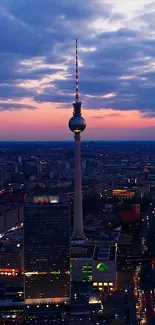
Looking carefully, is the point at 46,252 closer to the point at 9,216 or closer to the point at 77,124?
the point at 77,124

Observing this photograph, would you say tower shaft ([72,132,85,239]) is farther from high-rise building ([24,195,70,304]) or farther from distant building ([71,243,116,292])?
high-rise building ([24,195,70,304])

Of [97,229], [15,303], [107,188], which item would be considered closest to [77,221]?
[97,229]

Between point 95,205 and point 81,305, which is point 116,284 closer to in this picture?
point 81,305

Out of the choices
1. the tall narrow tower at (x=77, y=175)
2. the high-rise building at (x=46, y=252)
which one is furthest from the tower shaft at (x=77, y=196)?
the high-rise building at (x=46, y=252)

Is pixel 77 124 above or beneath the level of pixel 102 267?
above

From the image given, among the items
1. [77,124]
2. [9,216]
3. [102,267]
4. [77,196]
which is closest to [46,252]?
[102,267]

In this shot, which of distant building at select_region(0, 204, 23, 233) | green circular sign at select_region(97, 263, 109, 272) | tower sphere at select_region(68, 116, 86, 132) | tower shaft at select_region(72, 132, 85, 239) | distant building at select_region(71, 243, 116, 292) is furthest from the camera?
distant building at select_region(0, 204, 23, 233)

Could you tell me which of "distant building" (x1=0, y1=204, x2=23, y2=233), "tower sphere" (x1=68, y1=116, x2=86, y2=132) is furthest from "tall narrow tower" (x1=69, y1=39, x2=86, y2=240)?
"distant building" (x1=0, y1=204, x2=23, y2=233)

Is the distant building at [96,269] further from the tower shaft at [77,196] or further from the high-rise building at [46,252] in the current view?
the tower shaft at [77,196]
